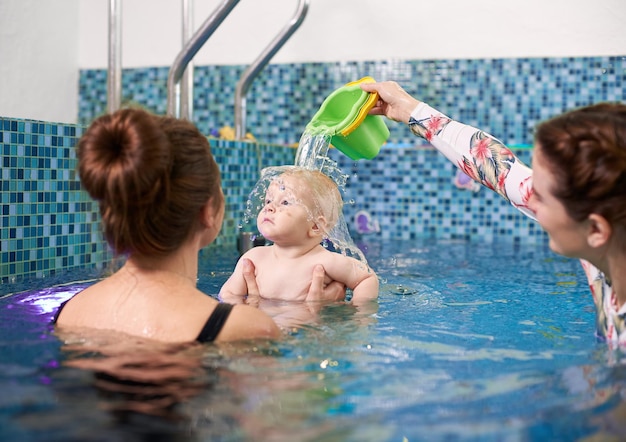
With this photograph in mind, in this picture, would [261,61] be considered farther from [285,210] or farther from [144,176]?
[144,176]

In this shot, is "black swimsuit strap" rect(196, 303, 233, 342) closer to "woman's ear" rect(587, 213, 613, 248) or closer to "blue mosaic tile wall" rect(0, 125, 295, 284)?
"woman's ear" rect(587, 213, 613, 248)

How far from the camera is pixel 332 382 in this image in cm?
200

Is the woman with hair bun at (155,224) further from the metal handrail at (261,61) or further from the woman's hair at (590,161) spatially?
the metal handrail at (261,61)

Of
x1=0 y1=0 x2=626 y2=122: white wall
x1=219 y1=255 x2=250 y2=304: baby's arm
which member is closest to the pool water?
x1=219 y1=255 x2=250 y2=304: baby's arm

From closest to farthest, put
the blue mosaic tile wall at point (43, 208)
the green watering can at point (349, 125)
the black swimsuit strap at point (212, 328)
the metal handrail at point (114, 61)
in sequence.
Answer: the black swimsuit strap at point (212, 328), the green watering can at point (349, 125), the blue mosaic tile wall at point (43, 208), the metal handrail at point (114, 61)

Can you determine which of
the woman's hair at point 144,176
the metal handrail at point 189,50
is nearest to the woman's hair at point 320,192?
the woman's hair at point 144,176

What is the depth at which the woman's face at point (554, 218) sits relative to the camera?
2.20 metres

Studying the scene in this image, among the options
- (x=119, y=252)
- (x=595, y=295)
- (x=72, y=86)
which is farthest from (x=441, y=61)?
(x=119, y=252)

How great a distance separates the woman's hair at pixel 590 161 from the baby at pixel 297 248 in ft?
4.93

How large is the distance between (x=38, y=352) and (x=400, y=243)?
15.2 feet

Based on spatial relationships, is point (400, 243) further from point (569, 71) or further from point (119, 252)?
point (119, 252)

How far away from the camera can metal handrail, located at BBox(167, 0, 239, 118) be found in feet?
16.6

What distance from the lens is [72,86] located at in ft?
26.1

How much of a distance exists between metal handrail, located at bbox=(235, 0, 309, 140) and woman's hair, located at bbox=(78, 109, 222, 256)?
12.7 ft
